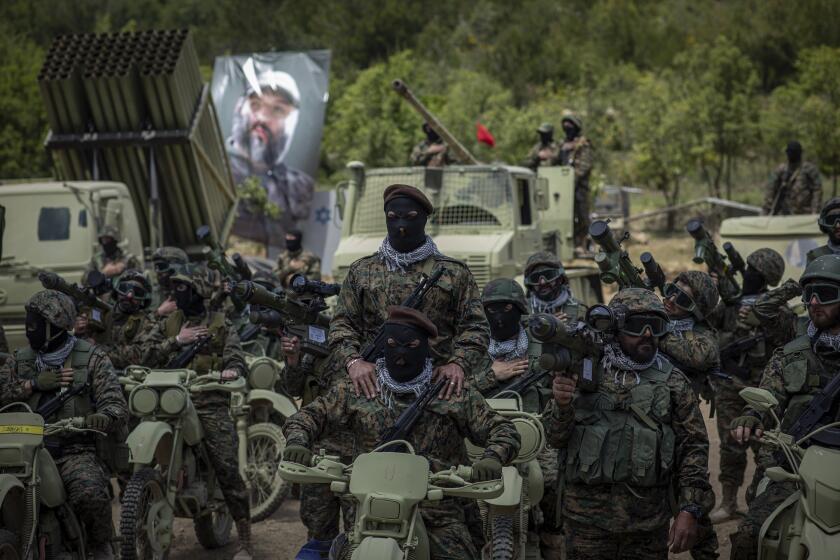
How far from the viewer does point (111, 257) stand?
40.5 ft

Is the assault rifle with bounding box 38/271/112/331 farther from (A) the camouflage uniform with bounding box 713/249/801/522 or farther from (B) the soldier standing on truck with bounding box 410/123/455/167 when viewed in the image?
(B) the soldier standing on truck with bounding box 410/123/455/167

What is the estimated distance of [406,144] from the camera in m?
25.2

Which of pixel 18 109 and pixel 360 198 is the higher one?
pixel 18 109

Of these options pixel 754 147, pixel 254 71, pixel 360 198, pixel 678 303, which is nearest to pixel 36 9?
pixel 254 71

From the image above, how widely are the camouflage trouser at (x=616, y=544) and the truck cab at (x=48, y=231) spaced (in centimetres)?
828

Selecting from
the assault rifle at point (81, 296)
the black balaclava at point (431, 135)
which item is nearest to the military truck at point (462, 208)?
the black balaclava at point (431, 135)

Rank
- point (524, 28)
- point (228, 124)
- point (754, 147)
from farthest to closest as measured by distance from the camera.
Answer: point (524, 28)
point (754, 147)
point (228, 124)

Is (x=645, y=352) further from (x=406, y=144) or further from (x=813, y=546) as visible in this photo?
(x=406, y=144)

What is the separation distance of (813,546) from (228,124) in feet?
66.6

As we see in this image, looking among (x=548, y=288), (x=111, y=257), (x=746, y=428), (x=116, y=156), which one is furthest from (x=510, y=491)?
(x=116, y=156)

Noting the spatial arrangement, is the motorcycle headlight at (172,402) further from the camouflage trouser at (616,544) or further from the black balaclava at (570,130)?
the black balaclava at (570,130)

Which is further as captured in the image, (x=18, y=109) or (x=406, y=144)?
(x=18, y=109)

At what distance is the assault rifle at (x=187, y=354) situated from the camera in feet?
25.6

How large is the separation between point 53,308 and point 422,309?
7.45 ft
